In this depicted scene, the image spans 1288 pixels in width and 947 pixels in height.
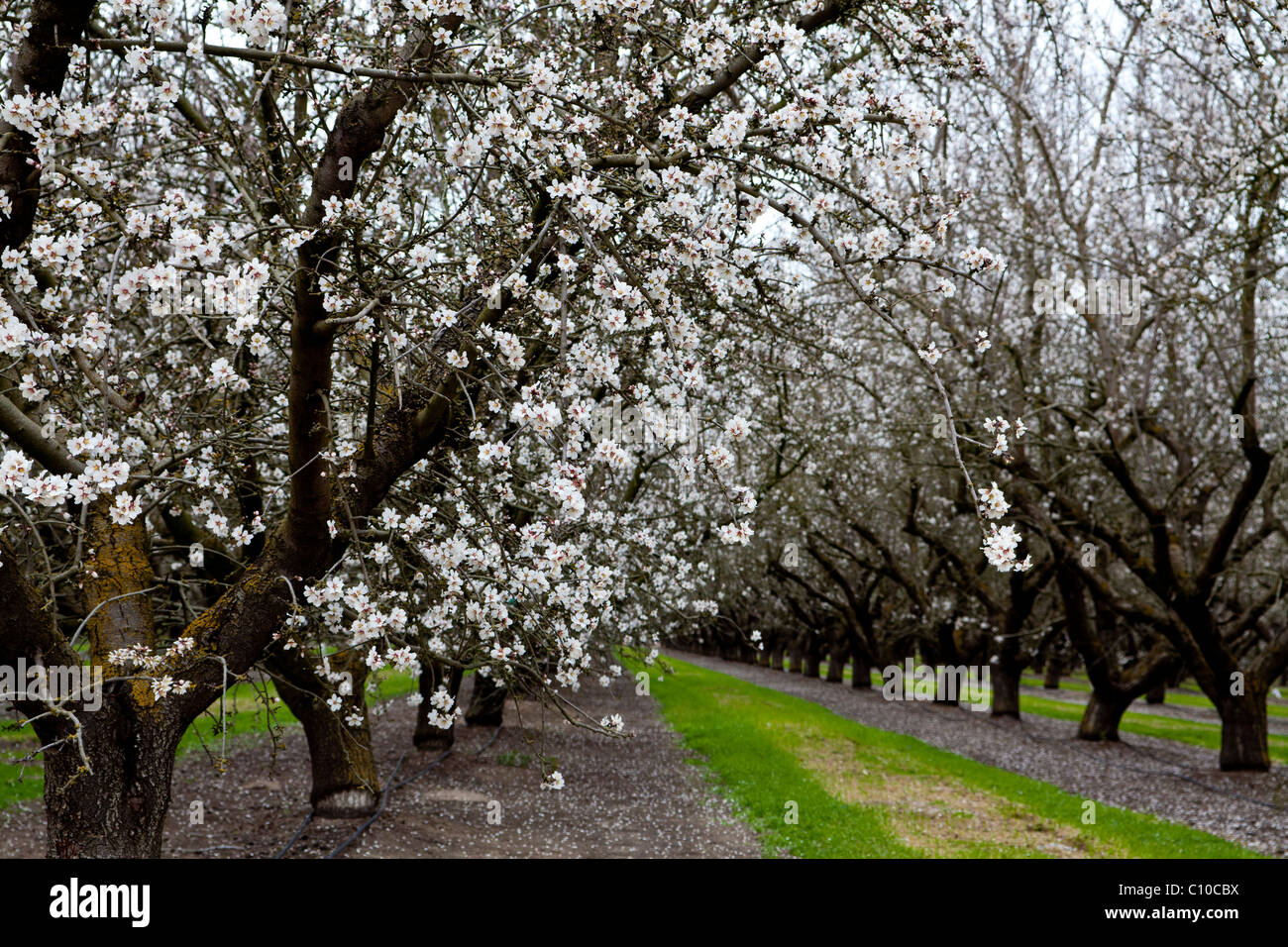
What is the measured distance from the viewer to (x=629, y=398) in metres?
3.51

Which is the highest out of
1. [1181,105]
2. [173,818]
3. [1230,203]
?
[1181,105]

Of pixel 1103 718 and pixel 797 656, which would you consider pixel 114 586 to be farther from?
pixel 797 656

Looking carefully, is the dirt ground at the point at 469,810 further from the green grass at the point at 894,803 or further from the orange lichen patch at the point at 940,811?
the orange lichen patch at the point at 940,811

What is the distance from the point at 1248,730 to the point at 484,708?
1176 cm

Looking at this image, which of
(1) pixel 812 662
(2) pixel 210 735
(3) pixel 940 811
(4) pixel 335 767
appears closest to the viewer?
(4) pixel 335 767

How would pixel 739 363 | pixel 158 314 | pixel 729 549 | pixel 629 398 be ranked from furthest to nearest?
1. pixel 729 549
2. pixel 739 363
3. pixel 158 314
4. pixel 629 398

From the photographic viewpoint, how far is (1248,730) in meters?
13.6

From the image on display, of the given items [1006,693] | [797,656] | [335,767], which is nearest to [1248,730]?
[1006,693]

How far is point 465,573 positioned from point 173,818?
19.5 feet

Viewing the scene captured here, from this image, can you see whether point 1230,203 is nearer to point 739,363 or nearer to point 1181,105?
point 1181,105

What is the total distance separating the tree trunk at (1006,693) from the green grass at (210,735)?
1427 cm

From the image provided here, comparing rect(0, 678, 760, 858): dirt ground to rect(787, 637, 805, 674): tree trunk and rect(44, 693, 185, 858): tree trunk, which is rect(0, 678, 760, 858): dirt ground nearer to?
rect(44, 693, 185, 858): tree trunk

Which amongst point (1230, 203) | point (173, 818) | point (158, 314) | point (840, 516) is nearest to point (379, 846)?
point (173, 818)

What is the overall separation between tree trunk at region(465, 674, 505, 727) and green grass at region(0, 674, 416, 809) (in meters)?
1.49
